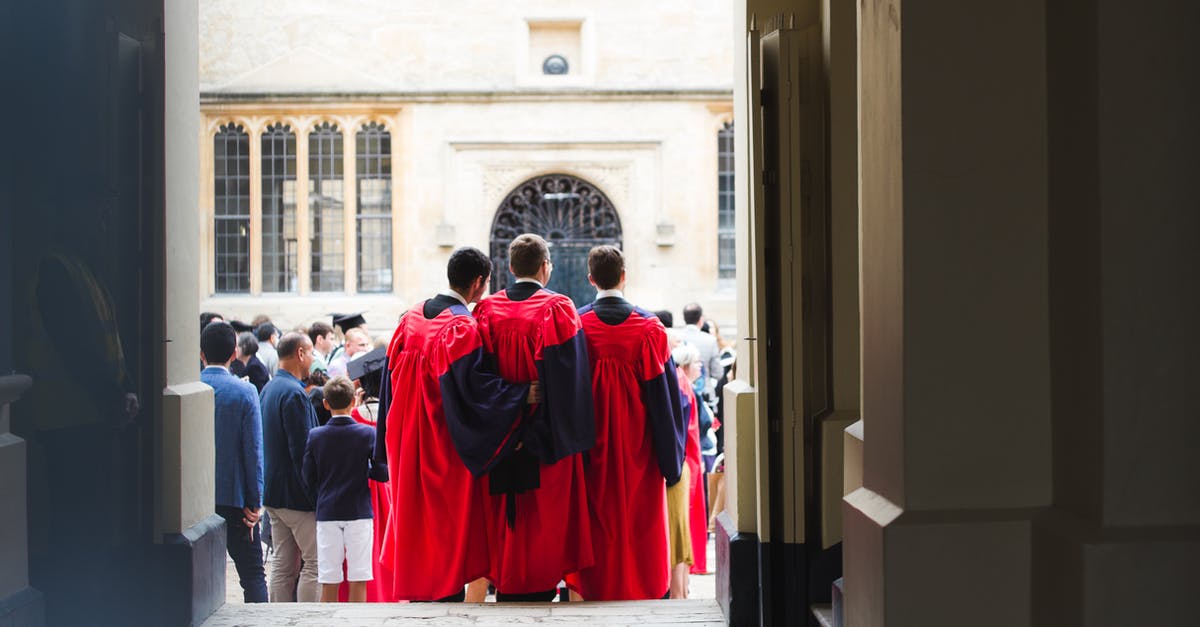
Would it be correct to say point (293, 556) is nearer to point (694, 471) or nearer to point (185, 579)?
point (185, 579)

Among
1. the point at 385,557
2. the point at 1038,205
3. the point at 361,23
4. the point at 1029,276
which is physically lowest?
the point at 385,557

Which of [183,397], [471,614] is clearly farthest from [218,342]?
[471,614]

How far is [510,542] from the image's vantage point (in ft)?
16.4

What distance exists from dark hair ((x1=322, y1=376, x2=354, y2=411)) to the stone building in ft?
37.9

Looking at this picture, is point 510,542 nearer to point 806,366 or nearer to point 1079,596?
point 806,366

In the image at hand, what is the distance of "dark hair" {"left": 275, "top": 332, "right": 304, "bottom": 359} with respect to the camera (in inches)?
229

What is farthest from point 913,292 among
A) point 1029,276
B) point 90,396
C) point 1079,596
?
point 90,396

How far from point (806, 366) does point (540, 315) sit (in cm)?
152

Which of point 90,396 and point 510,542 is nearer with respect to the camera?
point 90,396

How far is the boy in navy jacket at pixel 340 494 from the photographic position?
5.50 meters

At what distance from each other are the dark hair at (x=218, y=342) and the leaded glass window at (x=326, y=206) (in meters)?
12.0

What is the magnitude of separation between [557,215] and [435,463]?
506 inches

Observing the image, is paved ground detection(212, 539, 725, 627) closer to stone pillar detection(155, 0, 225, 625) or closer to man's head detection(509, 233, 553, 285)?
stone pillar detection(155, 0, 225, 625)

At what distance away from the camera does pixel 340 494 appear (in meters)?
5.50
